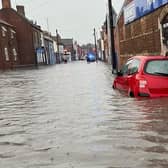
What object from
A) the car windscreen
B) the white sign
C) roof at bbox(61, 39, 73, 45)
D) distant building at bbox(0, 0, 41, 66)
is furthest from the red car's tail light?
roof at bbox(61, 39, 73, 45)

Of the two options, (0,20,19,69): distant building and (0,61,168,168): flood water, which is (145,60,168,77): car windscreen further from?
(0,20,19,69): distant building

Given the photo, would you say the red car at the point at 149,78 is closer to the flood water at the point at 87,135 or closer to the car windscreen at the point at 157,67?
the car windscreen at the point at 157,67

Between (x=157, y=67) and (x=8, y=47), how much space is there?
54.7m

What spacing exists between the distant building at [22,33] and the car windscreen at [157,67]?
201 feet

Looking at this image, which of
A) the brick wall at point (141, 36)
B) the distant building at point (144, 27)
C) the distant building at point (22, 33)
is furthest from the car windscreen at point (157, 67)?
the distant building at point (22, 33)

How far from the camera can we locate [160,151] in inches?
262

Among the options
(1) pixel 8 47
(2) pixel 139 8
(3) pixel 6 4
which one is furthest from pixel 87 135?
(3) pixel 6 4

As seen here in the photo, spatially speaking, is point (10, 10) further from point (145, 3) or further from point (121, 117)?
point (121, 117)

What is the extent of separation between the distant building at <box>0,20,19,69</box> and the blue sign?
32.0 metres

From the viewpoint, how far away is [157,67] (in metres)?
12.8

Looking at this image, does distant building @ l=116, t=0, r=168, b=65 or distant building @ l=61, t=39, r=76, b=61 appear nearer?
distant building @ l=116, t=0, r=168, b=65

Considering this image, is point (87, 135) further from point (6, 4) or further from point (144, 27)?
point (6, 4)

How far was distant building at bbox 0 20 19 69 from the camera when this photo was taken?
61.3 meters

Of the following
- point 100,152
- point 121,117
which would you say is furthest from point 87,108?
point 100,152
